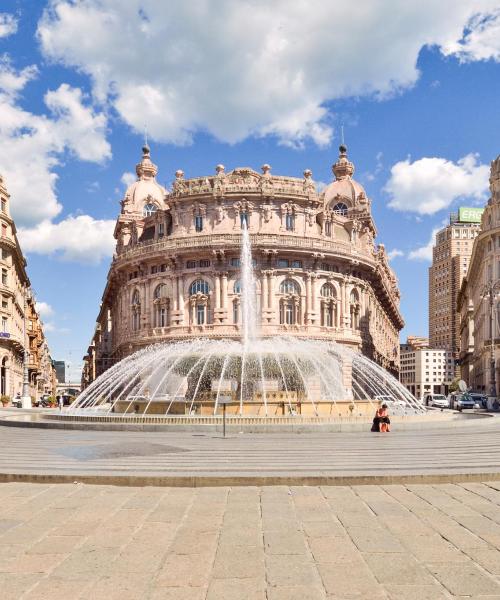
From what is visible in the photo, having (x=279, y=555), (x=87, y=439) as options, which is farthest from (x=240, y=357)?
(x=279, y=555)

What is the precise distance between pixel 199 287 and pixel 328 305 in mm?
11792

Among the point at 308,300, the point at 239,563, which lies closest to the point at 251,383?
the point at 239,563

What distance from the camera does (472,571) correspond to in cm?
610

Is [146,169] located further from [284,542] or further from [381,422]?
[284,542]

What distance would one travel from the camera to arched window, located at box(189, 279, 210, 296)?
5991 cm

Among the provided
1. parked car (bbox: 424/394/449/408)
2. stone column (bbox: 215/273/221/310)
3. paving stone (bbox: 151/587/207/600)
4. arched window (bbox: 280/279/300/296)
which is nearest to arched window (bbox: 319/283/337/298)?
arched window (bbox: 280/279/300/296)

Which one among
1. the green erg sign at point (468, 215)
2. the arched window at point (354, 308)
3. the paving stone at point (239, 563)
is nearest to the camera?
the paving stone at point (239, 563)

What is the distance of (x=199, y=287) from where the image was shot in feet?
197

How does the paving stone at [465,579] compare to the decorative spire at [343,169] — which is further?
the decorative spire at [343,169]

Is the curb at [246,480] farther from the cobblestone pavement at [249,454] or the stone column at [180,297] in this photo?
the stone column at [180,297]

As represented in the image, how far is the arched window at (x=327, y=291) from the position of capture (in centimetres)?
6109

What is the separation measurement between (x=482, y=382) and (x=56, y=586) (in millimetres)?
75305

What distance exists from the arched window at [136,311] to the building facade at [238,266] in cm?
10

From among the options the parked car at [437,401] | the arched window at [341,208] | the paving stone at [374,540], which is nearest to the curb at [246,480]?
the paving stone at [374,540]
